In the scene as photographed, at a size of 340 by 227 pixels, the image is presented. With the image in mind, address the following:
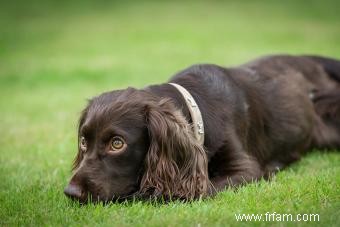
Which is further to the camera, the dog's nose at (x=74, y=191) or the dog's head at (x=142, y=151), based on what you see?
the dog's head at (x=142, y=151)

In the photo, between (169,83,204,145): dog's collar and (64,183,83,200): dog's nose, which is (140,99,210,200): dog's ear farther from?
(64,183,83,200): dog's nose

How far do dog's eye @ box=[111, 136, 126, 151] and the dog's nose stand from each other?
374mm

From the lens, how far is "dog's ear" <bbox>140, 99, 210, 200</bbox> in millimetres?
4383

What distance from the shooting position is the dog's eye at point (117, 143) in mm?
4301

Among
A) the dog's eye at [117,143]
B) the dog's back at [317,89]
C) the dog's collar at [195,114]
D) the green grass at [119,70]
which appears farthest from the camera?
the dog's back at [317,89]

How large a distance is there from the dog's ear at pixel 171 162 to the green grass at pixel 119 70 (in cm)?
18

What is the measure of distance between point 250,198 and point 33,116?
561 cm

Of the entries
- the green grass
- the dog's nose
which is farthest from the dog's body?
the green grass

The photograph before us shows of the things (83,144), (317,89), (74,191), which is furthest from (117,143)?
(317,89)

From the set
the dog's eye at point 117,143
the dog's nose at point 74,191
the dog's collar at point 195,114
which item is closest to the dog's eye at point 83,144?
the dog's eye at point 117,143

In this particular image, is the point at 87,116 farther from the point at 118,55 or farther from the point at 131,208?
the point at 118,55

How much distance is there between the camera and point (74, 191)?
13.6ft

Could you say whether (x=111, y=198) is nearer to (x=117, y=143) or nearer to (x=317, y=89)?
(x=117, y=143)

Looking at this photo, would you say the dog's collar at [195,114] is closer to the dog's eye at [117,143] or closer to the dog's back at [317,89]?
the dog's eye at [117,143]
